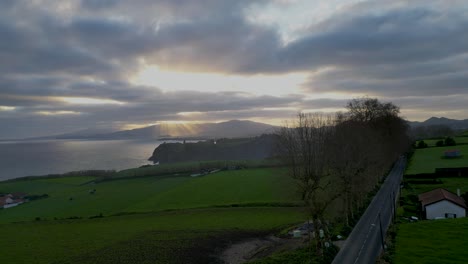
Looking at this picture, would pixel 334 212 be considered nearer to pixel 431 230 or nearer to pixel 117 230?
pixel 431 230

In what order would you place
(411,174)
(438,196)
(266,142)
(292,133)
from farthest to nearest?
(266,142) < (411,174) < (438,196) < (292,133)

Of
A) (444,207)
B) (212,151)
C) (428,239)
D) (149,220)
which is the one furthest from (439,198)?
(212,151)

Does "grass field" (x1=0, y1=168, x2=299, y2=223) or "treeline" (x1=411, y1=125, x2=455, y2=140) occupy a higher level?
"treeline" (x1=411, y1=125, x2=455, y2=140)

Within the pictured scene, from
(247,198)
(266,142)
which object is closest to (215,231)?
(247,198)

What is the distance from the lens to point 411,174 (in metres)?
54.7

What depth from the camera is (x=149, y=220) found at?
157ft

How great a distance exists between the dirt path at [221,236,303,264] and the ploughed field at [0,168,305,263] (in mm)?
1454

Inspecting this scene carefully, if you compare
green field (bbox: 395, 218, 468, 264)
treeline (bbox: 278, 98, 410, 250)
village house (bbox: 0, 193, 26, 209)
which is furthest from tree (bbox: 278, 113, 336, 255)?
village house (bbox: 0, 193, 26, 209)

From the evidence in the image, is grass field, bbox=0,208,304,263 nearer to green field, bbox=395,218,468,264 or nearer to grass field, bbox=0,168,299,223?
grass field, bbox=0,168,299,223

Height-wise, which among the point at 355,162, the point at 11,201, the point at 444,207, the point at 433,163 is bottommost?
the point at 11,201

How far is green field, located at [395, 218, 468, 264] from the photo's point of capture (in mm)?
21875

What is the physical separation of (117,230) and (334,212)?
26.2m

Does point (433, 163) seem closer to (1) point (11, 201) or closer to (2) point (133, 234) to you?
(2) point (133, 234)

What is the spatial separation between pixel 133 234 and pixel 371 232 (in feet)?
83.9
